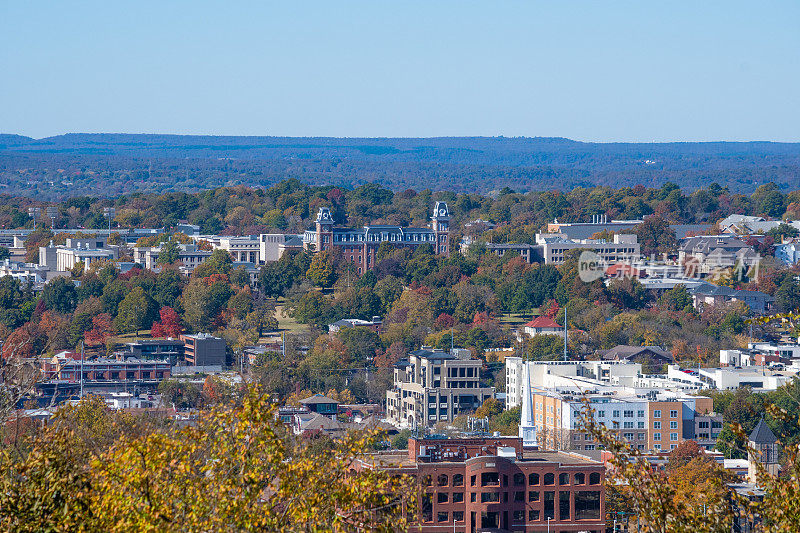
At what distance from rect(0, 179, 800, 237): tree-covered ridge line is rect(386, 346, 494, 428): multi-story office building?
36.3m

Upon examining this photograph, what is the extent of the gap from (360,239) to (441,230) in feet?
19.3

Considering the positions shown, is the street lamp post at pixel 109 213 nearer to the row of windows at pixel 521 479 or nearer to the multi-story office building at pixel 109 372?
the multi-story office building at pixel 109 372

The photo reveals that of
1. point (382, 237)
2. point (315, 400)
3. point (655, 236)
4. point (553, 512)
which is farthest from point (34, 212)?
point (553, 512)

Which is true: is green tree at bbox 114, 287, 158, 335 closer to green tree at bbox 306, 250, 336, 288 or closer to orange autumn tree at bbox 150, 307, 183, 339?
orange autumn tree at bbox 150, 307, 183, 339

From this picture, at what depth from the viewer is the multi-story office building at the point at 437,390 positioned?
35906mm

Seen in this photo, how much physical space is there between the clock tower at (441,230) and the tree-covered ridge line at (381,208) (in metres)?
4.02

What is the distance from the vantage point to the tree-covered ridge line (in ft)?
258

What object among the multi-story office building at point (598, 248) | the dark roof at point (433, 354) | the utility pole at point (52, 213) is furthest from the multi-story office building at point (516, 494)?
the utility pole at point (52, 213)

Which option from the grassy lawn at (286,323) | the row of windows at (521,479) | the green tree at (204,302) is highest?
the row of windows at (521,479)

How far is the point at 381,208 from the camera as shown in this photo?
86.1m

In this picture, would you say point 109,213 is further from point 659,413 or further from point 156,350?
point 659,413

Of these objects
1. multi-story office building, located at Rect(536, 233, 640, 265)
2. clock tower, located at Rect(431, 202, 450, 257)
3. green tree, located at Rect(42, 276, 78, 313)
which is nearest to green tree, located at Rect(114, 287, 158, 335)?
green tree, located at Rect(42, 276, 78, 313)

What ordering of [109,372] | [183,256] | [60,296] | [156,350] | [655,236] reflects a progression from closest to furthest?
[109,372] < [156,350] < [60,296] < [183,256] < [655,236]

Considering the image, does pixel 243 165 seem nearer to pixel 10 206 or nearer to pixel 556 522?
pixel 10 206
